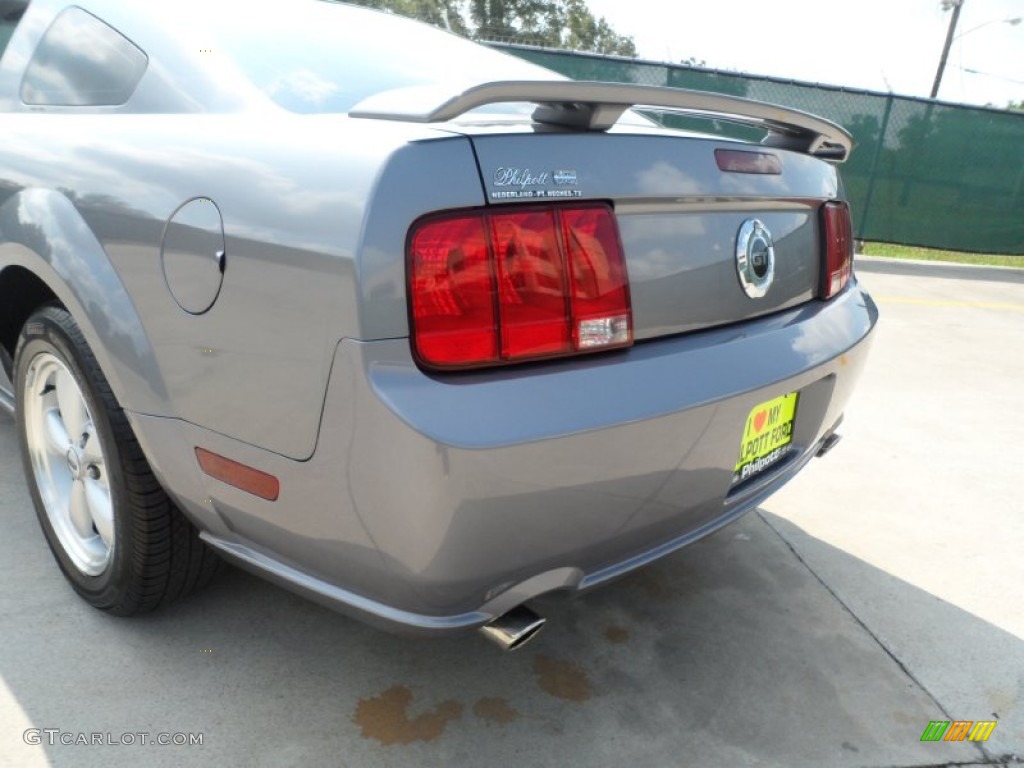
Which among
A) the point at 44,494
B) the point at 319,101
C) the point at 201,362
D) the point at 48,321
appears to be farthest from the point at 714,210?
the point at 44,494

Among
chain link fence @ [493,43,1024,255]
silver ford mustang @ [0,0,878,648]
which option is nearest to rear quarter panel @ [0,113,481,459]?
silver ford mustang @ [0,0,878,648]

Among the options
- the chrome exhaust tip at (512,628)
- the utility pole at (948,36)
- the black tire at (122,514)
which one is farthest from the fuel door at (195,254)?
the utility pole at (948,36)

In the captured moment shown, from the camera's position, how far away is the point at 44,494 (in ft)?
7.48

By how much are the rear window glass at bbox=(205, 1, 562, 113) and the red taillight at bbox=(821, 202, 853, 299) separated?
865 millimetres

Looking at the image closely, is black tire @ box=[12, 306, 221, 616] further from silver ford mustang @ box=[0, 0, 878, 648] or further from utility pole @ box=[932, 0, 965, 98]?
utility pole @ box=[932, 0, 965, 98]

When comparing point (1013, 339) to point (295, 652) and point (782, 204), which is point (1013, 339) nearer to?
point (782, 204)

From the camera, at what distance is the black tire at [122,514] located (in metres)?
1.85

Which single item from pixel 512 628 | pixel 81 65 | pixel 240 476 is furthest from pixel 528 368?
pixel 81 65

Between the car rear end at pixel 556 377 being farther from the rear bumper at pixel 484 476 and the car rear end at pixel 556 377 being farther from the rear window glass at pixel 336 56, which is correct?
the rear window glass at pixel 336 56

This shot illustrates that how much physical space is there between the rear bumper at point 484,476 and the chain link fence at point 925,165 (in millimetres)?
9031

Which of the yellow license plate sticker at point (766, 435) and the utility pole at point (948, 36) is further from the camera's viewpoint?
the utility pole at point (948, 36)

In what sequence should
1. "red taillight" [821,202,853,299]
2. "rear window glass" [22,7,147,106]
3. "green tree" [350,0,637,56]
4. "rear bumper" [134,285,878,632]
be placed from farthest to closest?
1. "green tree" [350,0,637,56]
2. "red taillight" [821,202,853,299]
3. "rear window glass" [22,7,147,106]
4. "rear bumper" [134,285,878,632]

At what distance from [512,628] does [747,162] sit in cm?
112

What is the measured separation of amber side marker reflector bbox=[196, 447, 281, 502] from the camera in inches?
61.2
